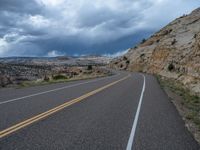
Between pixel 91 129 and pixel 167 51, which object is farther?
pixel 167 51

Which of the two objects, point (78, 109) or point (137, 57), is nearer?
point (78, 109)

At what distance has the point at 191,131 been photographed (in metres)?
9.56

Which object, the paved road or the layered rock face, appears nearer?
the paved road

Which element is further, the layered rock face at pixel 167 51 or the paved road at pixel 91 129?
the layered rock face at pixel 167 51

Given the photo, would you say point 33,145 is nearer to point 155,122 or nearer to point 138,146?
point 138,146

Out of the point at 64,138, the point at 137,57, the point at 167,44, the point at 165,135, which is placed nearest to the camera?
the point at 64,138

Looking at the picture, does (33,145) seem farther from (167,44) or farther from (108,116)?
(167,44)

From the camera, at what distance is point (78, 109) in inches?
508

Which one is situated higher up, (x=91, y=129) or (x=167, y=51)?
(x=167, y=51)

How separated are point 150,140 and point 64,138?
211cm

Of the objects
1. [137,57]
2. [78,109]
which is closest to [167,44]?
[137,57]

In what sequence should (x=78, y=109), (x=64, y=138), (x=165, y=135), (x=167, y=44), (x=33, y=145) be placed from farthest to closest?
(x=167, y=44), (x=78, y=109), (x=165, y=135), (x=64, y=138), (x=33, y=145)

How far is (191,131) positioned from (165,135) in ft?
4.56

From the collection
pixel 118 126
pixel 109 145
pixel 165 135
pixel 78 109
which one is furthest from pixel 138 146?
pixel 78 109
